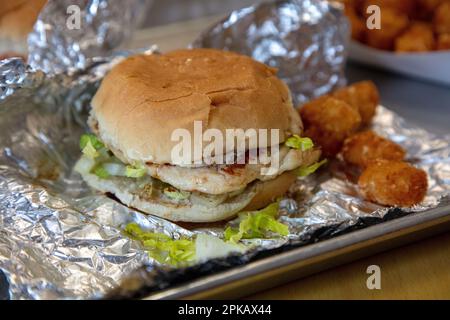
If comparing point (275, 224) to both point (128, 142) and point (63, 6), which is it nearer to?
point (128, 142)

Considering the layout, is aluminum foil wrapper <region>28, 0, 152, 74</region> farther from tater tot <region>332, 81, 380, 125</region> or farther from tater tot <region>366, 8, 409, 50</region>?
tater tot <region>366, 8, 409, 50</region>

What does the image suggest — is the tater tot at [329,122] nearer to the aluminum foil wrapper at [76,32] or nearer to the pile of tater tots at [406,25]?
the pile of tater tots at [406,25]

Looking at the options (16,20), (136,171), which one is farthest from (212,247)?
(16,20)

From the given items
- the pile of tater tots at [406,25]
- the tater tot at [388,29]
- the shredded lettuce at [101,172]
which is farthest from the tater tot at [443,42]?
the shredded lettuce at [101,172]

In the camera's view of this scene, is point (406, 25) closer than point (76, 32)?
No

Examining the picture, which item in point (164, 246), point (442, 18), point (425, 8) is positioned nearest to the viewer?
point (164, 246)

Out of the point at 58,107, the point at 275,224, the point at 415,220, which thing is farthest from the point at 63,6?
the point at 415,220

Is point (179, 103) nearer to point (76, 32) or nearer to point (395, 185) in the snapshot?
point (395, 185)
